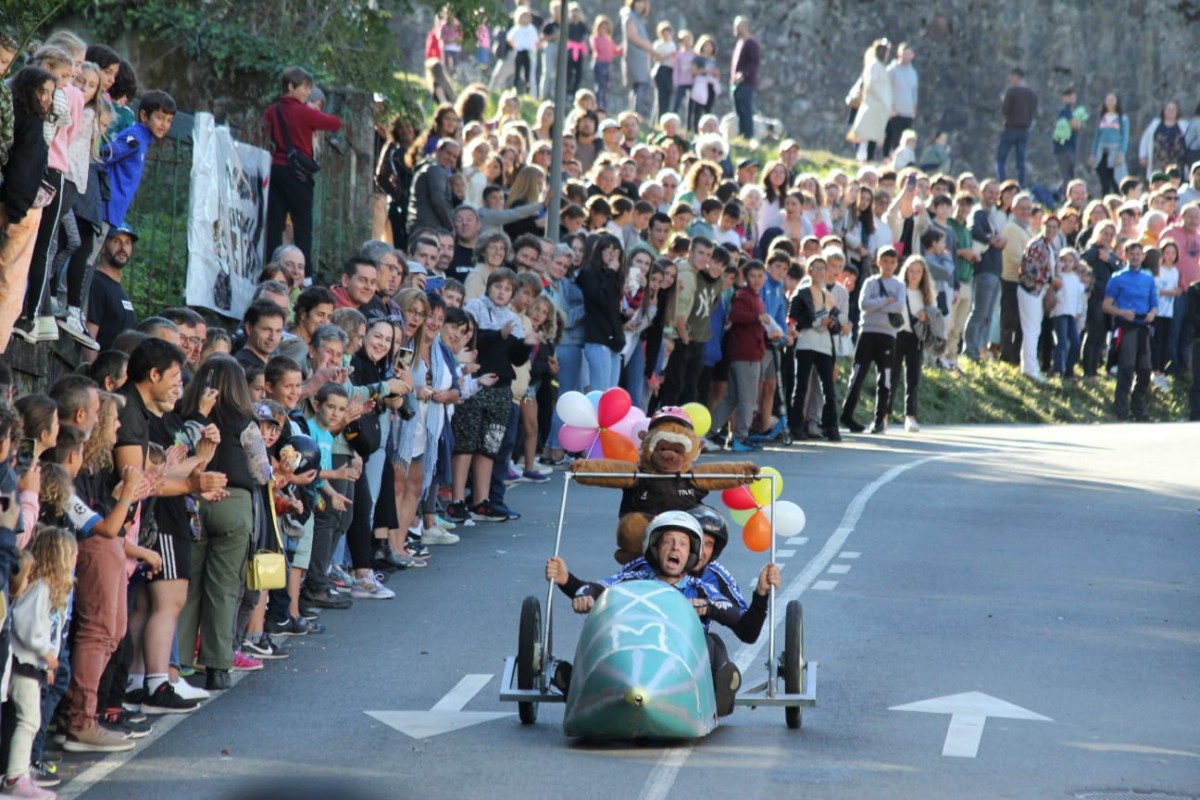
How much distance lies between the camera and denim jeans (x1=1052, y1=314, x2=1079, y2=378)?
32062 millimetres

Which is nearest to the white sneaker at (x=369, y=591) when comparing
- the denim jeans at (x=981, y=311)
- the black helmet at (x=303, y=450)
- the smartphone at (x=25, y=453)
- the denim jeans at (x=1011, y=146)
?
the black helmet at (x=303, y=450)

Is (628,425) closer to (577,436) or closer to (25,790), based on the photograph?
(577,436)

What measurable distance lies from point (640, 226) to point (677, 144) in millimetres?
5628

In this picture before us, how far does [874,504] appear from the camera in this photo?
19.5 metres

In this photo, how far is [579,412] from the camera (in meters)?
13.1

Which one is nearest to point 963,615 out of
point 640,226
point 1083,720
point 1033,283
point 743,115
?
point 1083,720

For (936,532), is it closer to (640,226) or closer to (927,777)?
(640,226)

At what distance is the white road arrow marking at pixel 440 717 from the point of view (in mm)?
10742

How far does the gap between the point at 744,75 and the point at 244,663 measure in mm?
29913

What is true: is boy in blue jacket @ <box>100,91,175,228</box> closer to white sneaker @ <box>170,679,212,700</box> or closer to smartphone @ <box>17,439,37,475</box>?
white sneaker @ <box>170,679,212,700</box>

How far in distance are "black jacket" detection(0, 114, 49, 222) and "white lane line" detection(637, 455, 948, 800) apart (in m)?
5.04

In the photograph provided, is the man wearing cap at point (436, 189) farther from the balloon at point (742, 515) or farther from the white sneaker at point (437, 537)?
the balloon at point (742, 515)

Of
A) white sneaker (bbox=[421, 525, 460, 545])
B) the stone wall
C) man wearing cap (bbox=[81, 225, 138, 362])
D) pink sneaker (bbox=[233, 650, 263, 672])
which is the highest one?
the stone wall

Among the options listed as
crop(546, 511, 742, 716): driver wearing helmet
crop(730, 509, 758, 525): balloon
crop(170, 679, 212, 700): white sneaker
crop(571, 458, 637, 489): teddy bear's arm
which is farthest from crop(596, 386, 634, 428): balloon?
crop(170, 679, 212, 700): white sneaker
